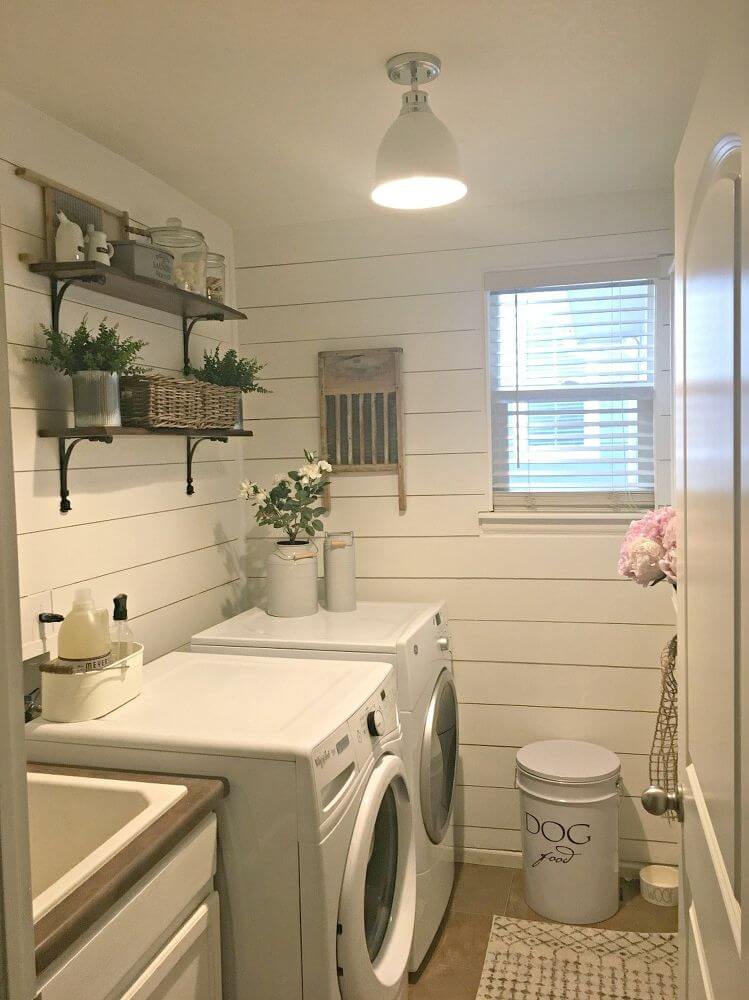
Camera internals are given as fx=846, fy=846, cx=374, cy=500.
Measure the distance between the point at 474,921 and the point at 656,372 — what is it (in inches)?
74.8

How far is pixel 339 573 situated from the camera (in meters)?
2.83

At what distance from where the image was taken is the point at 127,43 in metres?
1.75

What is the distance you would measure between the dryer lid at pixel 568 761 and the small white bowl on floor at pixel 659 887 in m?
0.44

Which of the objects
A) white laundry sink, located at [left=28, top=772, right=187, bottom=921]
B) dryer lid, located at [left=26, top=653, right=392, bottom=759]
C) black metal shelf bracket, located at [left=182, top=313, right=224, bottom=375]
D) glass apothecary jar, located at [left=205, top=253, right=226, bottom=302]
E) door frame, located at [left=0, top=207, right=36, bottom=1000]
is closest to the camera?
door frame, located at [left=0, top=207, right=36, bottom=1000]

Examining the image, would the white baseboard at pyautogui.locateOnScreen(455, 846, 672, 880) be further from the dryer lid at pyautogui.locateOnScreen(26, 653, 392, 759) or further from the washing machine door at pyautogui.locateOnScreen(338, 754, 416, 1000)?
the dryer lid at pyautogui.locateOnScreen(26, 653, 392, 759)

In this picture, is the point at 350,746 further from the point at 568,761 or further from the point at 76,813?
the point at 568,761

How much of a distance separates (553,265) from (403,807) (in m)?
1.84

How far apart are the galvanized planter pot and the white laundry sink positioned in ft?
2.72

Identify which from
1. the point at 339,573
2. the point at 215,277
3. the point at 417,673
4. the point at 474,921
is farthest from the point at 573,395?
the point at 474,921

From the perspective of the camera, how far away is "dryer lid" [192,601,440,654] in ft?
7.98

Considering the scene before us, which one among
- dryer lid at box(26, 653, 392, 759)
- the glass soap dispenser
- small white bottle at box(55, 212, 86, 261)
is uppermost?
small white bottle at box(55, 212, 86, 261)

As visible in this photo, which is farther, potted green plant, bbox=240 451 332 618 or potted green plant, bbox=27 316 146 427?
potted green plant, bbox=240 451 332 618

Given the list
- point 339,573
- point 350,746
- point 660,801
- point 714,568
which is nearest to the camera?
point 714,568

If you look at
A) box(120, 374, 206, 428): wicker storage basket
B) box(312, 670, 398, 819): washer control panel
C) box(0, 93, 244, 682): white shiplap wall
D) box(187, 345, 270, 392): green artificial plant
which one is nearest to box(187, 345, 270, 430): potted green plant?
box(187, 345, 270, 392): green artificial plant
